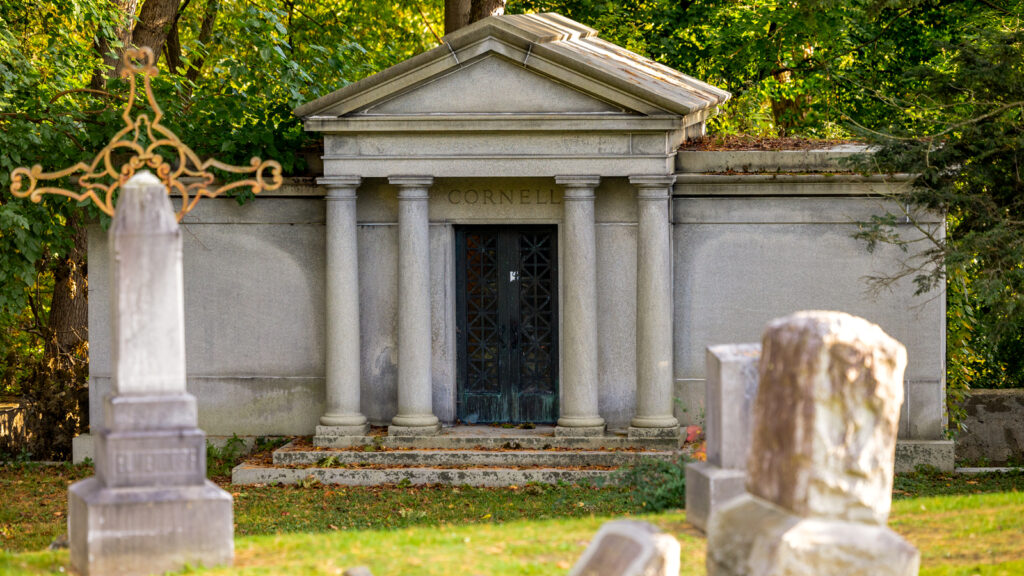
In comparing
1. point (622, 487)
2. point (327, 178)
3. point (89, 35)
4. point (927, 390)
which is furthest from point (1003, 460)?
point (89, 35)

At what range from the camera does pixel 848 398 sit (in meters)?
5.33

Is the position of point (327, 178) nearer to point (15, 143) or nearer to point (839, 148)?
point (15, 143)

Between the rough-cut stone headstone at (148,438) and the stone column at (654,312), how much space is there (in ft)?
19.9

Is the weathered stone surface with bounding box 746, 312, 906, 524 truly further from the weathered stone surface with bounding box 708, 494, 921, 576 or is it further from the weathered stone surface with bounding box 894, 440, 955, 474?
the weathered stone surface with bounding box 894, 440, 955, 474

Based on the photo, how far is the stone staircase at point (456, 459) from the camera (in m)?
12.0

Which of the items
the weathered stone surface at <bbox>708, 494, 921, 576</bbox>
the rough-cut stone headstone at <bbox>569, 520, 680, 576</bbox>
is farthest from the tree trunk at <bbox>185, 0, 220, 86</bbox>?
the weathered stone surface at <bbox>708, 494, 921, 576</bbox>

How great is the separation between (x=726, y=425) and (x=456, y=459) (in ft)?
15.8

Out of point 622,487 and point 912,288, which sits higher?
point 912,288

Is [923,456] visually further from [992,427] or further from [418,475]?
[418,475]

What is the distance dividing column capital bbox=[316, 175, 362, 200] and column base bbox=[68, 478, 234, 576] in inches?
226

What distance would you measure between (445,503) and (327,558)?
3.97m

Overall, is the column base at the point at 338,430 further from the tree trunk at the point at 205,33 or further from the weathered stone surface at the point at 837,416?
the tree trunk at the point at 205,33

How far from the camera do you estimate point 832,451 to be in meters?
5.35

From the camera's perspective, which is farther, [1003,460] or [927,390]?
[1003,460]
